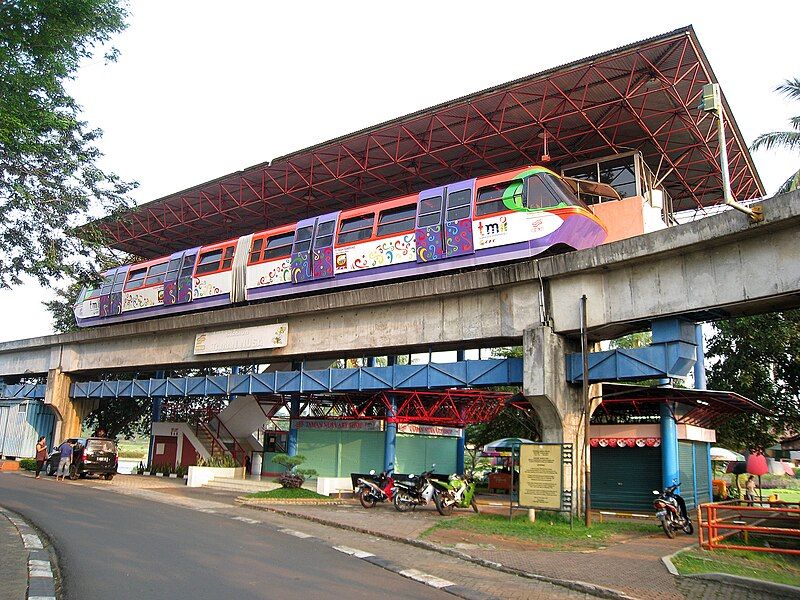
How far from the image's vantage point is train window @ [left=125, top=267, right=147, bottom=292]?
2727cm

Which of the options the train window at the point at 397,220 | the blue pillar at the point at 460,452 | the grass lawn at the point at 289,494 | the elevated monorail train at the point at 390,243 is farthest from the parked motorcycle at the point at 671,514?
the blue pillar at the point at 460,452

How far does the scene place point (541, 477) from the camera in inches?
563

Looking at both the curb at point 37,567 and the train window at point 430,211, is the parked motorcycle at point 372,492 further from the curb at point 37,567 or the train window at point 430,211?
the curb at point 37,567

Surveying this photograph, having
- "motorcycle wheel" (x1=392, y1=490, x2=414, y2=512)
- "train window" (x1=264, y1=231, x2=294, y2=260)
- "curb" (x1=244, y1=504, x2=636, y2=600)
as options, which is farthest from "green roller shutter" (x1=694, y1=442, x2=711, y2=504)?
"train window" (x1=264, y1=231, x2=294, y2=260)

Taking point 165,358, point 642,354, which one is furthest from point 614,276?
point 165,358

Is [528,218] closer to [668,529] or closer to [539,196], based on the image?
[539,196]

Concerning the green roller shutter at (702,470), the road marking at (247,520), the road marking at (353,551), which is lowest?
the road marking at (247,520)

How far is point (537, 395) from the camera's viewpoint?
1458 centimetres

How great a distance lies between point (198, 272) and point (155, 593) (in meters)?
18.9

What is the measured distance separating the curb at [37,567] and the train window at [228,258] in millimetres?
13009

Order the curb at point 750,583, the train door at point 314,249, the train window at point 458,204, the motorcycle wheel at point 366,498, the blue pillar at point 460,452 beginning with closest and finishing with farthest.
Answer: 1. the curb at point 750,583
2. the train window at point 458,204
3. the motorcycle wheel at point 366,498
4. the train door at point 314,249
5. the blue pillar at point 460,452

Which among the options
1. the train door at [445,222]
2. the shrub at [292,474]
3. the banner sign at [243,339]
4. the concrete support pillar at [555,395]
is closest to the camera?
the concrete support pillar at [555,395]

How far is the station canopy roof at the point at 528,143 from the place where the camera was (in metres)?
19.2

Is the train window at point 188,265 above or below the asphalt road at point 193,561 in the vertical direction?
above
